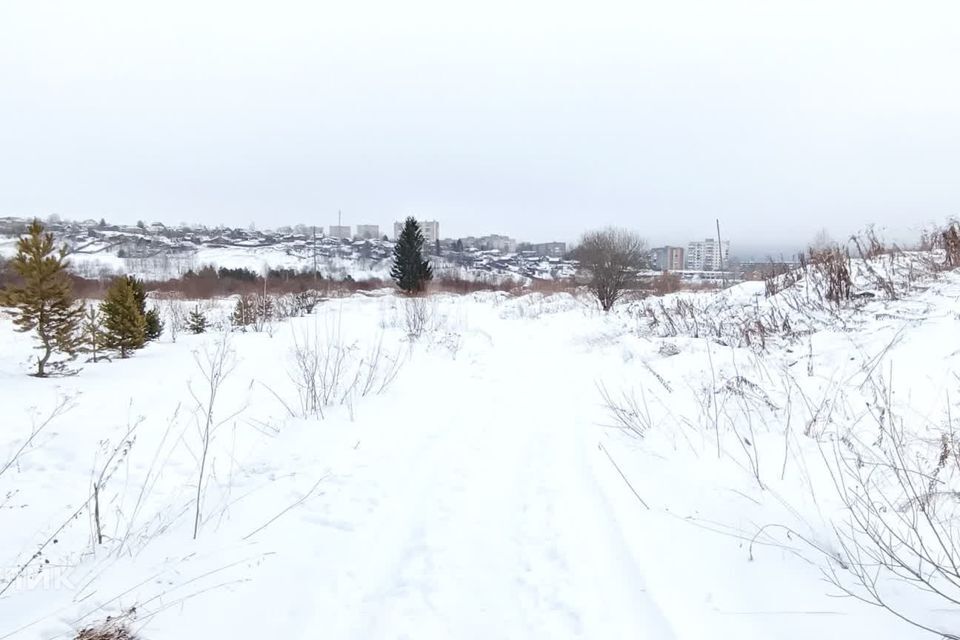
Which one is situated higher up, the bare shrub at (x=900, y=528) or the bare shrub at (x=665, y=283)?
the bare shrub at (x=665, y=283)

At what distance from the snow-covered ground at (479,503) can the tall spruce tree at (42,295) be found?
3.41 m

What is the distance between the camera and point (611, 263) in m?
19.8

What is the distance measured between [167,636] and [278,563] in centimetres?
61

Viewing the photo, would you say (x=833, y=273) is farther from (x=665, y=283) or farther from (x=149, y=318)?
(x=665, y=283)

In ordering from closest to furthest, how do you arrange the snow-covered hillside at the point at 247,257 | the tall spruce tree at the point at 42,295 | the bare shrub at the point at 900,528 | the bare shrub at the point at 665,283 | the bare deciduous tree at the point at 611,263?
the bare shrub at the point at 900,528, the tall spruce tree at the point at 42,295, the bare deciduous tree at the point at 611,263, the bare shrub at the point at 665,283, the snow-covered hillside at the point at 247,257

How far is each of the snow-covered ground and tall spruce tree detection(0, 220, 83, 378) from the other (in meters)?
3.41

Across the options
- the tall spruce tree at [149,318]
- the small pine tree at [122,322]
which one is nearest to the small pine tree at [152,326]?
the tall spruce tree at [149,318]

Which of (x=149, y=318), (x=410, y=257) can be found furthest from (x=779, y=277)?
(x=410, y=257)

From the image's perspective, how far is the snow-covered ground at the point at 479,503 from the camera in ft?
6.16

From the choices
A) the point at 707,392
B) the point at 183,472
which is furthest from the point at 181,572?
the point at 707,392

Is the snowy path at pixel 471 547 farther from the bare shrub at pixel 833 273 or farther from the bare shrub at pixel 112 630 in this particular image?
the bare shrub at pixel 833 273

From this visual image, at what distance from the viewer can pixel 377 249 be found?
298ft

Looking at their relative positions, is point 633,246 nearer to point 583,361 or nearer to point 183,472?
point 583,361

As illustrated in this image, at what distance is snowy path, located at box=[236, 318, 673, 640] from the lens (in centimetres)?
194
